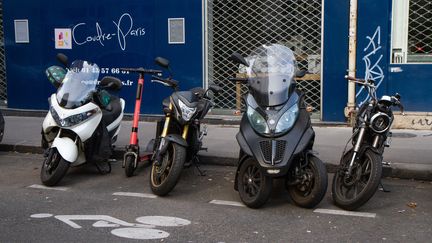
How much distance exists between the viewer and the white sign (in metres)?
10.8

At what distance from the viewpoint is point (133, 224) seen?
5.05 m

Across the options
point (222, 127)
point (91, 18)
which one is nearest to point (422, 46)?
point (222, 127)

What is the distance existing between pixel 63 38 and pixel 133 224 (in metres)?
6.76

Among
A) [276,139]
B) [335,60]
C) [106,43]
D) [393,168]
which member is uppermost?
[106,43]

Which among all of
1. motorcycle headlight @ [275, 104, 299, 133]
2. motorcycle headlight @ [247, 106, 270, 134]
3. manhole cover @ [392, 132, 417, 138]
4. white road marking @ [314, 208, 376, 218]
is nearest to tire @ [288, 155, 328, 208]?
white road marking @ [314, 208, 376, 218]

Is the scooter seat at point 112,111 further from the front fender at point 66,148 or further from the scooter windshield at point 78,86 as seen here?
the front fender at point 66,148

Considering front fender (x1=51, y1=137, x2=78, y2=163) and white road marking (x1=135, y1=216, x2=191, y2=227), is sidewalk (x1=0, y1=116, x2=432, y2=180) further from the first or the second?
white road marking (x1=135, y1=216, x2=191, y2=227)

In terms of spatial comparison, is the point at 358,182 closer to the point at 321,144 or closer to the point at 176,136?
the point at 176,136

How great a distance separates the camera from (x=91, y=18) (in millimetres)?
10578

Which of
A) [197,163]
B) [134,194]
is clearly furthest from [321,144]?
[134,194]

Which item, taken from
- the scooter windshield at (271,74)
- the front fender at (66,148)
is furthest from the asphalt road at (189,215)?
the scooter windshield at (271,74)

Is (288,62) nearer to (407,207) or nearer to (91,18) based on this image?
(407,207)

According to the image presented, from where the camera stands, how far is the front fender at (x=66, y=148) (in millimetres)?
6281

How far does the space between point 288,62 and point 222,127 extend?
160 inches
